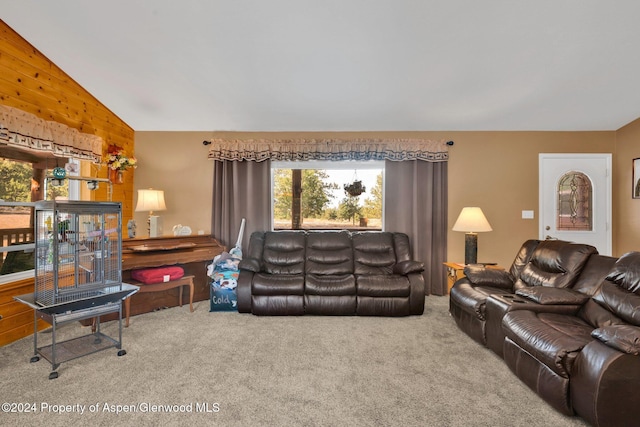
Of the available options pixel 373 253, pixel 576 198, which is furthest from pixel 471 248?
pixel 576 198

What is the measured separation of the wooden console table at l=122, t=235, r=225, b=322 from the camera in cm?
359

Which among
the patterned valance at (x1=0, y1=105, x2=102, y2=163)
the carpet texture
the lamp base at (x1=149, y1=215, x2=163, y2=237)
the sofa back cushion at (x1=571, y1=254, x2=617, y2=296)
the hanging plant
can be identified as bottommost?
the carpet texture

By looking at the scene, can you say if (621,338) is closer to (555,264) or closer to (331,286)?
(555,264)

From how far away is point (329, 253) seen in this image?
416cm

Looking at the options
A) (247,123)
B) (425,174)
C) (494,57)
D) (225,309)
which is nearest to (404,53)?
(494,57)

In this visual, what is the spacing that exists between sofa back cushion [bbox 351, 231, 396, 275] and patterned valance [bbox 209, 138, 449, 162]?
117 cm

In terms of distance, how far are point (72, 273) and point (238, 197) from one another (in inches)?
90.9

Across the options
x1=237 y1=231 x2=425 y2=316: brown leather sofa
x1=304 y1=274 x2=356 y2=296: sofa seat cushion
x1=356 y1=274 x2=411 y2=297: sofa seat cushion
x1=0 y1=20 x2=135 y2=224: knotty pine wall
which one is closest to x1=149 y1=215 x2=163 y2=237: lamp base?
x1=0 y1=20 x2=135 y2=224: knotty pine wall

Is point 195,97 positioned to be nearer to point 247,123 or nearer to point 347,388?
point 247,123

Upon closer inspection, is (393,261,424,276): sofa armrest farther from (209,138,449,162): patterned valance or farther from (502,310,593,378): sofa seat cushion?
(209,138,449,162): patterned valance

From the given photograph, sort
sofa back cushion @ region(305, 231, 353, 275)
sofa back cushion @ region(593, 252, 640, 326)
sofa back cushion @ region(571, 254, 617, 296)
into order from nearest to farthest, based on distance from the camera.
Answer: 1. sofa back cushion @ region(593, 252, 640, 326)
2. sofa back cushion @ region(571, 254, 617, 296)
3. sofa back cushion @ region(305, 231, 353, 275)

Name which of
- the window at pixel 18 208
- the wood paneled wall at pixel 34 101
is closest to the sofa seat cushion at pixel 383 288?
the window at pixel 18 208

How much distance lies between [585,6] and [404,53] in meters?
1.37

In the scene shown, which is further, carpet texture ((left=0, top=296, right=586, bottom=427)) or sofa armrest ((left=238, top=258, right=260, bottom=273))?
sofa armrest ((left=238, top=258, right=260, bottom=273))
